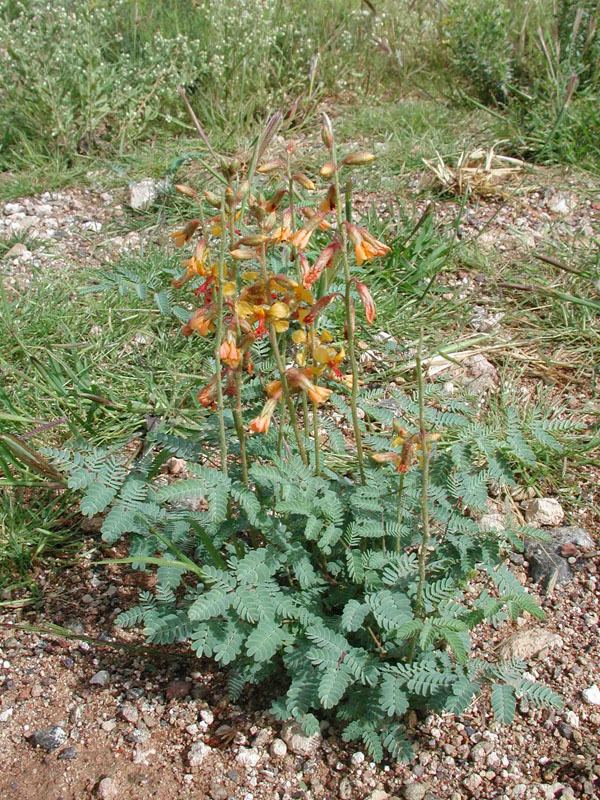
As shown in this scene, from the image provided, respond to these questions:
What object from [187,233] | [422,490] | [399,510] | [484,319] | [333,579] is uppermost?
[187,233]

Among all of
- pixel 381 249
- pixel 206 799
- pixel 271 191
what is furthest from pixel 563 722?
pixel 271 191

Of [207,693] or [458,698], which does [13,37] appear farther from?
[458,698]

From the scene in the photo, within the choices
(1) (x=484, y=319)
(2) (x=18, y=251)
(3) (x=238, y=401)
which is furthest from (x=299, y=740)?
(2) (x=18, y=251)

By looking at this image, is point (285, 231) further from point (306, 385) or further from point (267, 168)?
point (306, 385)

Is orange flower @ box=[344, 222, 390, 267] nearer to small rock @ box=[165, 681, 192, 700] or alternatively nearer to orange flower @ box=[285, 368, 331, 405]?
orange flower @ box=[285, 368, 331, 405]

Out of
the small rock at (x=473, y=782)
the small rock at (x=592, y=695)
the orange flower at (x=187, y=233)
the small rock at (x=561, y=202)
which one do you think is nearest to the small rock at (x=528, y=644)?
the small rock at (x=592, y=695)

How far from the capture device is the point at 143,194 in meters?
4.15

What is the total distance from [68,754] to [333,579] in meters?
0.72

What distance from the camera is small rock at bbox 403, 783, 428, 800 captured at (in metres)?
1.99

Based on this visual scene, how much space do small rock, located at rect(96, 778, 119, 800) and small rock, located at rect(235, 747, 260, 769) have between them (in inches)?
10.8

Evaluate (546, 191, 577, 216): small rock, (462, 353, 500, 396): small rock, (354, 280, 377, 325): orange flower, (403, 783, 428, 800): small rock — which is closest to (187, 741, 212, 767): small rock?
(403, 783, 428, 800): small rock

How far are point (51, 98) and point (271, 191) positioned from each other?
1.30m

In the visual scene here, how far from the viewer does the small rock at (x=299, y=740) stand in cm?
210

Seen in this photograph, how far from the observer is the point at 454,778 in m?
2.03
